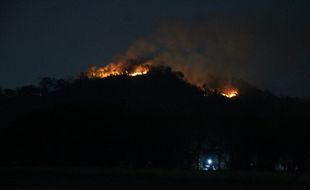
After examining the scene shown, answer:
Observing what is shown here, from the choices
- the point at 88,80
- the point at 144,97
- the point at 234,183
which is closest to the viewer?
the point at 234,183

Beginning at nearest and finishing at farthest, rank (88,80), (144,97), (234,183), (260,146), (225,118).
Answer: (234,183) < (260,146) < (225,118) < (144,97) < (88,80)

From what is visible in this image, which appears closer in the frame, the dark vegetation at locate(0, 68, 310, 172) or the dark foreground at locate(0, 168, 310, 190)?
the dark foreground at locate(0, 168, 310, 190)

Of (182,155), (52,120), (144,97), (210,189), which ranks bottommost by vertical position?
(210,189)

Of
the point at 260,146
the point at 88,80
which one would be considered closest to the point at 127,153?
the point at 260,146

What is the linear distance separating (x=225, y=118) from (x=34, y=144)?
20107 mm

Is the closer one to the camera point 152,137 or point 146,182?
point 146,182

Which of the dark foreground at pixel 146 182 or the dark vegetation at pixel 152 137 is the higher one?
the dark vegetation at pixel 152 137

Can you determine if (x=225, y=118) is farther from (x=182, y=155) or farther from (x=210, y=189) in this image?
(x=210, y=189)

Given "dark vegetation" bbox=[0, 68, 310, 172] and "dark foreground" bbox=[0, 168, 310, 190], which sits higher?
"dark vegetation" bbox=[0, 68, 310, 172]

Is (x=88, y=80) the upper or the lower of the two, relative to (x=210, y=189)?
upper

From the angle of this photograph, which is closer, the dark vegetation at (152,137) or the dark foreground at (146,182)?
the dark foreground at (146,182)

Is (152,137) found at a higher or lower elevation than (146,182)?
higher

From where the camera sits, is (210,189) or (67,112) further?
(67,112)

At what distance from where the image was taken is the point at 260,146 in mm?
50312
